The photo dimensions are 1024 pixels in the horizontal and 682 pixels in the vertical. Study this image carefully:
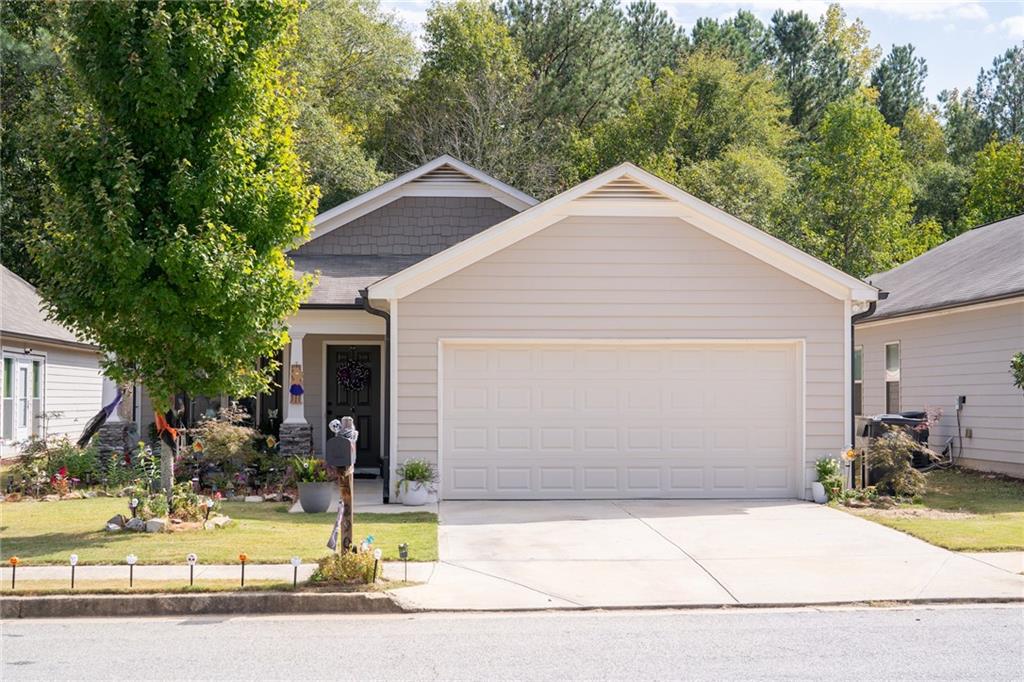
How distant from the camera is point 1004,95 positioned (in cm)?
5575

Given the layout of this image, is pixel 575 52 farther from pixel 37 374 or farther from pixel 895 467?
pixel 895 467

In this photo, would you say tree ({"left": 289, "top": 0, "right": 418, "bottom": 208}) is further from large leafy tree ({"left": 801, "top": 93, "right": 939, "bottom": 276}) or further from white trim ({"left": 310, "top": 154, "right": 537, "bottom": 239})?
white trim ({"left": 310, "top": 154, "right": 537, "bottom": 239})

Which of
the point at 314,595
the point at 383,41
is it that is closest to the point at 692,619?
the point at 314,595

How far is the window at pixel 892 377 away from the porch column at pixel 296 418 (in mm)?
12025

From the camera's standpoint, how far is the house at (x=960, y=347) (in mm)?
17355

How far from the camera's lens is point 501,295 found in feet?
48.9

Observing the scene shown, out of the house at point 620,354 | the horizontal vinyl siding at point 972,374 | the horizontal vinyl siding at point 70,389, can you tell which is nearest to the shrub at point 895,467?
the house at point 620,354

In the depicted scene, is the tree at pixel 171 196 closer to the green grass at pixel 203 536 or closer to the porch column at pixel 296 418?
the green grass at pixel 203 536

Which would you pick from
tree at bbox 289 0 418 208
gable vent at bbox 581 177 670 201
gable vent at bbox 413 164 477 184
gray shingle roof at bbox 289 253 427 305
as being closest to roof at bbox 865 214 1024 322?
gable vent at bbox 581 177 670 201

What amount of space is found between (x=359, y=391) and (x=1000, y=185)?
97.7 feet

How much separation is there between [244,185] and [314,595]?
5.03m

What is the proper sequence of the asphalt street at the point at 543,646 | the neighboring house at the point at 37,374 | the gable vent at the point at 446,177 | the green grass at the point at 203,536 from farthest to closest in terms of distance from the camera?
the neighboring house at the point at 37,374
the gable vent at the point at 446,177
the green grass at the point at 203,536
the asphalt street at the point at 543,646

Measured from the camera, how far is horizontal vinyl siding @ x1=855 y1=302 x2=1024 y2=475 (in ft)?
56.6

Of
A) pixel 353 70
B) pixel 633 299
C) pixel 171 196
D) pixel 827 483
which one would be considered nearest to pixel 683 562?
pixel 827 483
